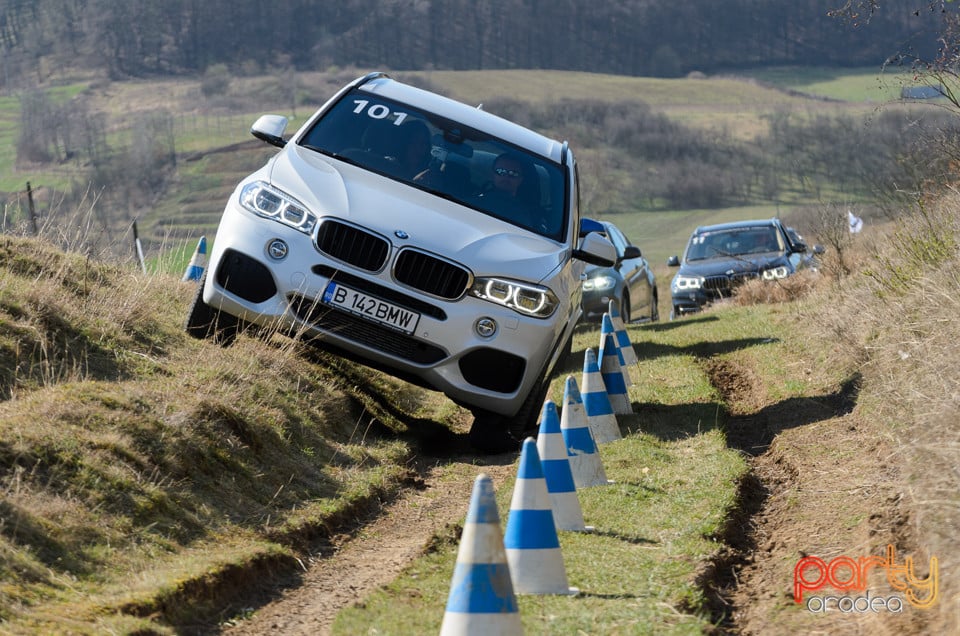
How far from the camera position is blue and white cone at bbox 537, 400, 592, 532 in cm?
618

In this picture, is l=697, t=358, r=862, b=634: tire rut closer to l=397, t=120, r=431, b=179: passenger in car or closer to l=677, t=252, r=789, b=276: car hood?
l=397, t=120, r=431, b=179: passenger in car

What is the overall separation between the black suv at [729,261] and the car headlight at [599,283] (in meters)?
3.88

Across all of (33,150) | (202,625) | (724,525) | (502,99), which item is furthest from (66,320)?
(502,99)

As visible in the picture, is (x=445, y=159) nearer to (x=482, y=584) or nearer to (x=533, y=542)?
(x=533, y=542)

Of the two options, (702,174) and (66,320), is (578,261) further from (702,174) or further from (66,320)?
(702,174)

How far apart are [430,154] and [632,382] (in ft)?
12.3

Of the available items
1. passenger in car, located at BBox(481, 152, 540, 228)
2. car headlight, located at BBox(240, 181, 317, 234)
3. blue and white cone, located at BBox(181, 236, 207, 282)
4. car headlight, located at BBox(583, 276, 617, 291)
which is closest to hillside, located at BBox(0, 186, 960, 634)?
car headlight, located at BBox(240, 181, 317, 234)

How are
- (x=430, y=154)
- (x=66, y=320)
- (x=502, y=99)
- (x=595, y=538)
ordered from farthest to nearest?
(x=502, y=99) < (x=430, y=154) < (x=66, y=320) < (x=595, y=538)

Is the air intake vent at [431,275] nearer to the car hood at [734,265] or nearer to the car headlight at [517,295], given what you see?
the car headlight at [517,295]

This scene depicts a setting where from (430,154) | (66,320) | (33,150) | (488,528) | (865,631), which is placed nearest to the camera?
(488,528)

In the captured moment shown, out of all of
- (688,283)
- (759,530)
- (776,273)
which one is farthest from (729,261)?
(759,530)

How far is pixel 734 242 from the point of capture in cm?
2144

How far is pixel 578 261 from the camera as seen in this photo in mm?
9641

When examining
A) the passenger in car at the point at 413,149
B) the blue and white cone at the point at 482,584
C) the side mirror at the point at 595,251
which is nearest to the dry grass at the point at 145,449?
the blue and white cone at the point at 482,584
